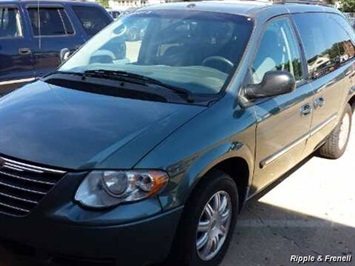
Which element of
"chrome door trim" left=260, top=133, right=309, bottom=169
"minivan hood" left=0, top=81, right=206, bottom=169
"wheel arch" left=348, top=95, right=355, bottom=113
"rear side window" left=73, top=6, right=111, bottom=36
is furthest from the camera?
"rear side window" left=73, top=6, right=111, bottom=36

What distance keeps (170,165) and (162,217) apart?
0.29m

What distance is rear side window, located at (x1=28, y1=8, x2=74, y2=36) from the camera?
7.18 m

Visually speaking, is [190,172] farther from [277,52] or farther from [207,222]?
[277,52]

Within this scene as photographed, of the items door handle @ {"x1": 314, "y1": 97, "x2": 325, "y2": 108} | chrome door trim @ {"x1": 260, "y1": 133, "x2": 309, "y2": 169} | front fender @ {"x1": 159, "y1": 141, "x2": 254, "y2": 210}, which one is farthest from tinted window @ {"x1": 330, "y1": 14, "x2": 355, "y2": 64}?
front fender @ {"x1": 159, "y1": 141, "x2": 254, "y2": 210}

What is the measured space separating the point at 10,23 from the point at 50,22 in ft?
2.02

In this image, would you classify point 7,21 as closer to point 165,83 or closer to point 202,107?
point 165,83

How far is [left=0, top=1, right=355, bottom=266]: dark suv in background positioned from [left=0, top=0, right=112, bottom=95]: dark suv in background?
9.17ft

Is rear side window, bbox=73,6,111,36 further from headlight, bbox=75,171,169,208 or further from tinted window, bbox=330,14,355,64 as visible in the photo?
headlight, bbox=75,171,169,208

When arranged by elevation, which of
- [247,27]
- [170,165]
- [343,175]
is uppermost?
[247,27]

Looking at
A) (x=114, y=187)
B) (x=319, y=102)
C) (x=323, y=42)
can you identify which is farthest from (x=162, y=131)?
(x=323, y=42)

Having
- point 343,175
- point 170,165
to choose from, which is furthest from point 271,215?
point 170,165

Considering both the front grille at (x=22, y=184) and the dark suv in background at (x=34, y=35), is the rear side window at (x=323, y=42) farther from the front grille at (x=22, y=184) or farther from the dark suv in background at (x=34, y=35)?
the dark suv in background at (x=34, y=35)

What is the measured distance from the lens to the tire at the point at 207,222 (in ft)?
9.87

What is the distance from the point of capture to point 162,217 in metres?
2.76
